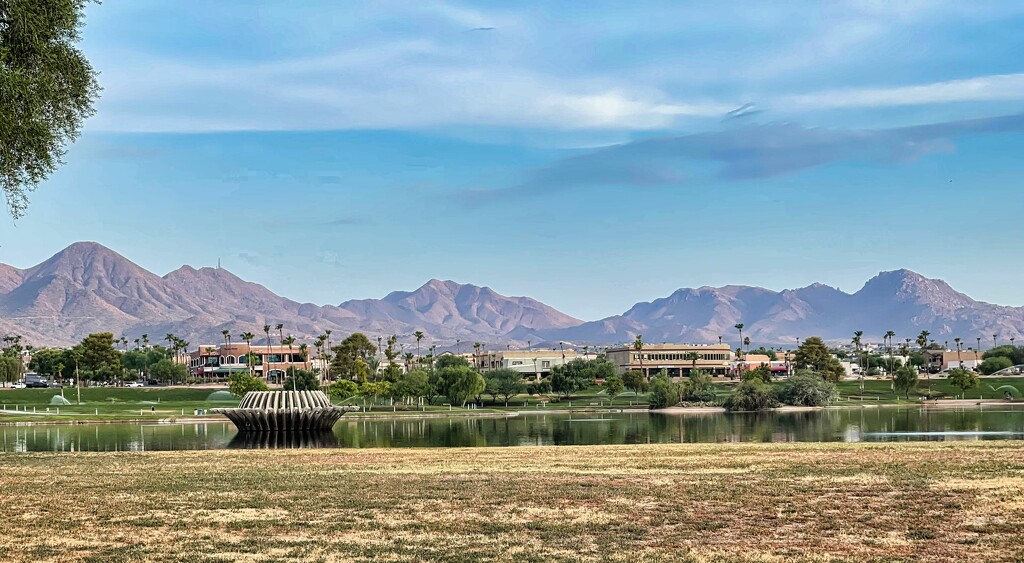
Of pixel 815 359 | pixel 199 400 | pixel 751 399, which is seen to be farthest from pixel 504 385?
pixel 815 359

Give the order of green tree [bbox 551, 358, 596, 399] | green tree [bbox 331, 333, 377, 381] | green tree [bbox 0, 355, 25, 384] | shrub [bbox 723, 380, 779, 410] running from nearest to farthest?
1. shrub [bbox 723, 380, 779, 410]
2. green tree [bbox 551, 358, 596, 399]
3. green tree [bbox 331, 333, 377, 381]
4. green tree [bbox 0, 355, 25, 384]

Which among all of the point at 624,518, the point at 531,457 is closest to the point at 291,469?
the point at 531,457

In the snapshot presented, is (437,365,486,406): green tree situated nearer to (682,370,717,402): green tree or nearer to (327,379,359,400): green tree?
(327,379,359,400): green tree

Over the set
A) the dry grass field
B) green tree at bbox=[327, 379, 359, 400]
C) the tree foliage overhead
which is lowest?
green tree at bbox=[327, 379, 359, 400]

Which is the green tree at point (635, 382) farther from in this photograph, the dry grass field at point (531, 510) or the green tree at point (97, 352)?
the dry grass field at point (531, 510)

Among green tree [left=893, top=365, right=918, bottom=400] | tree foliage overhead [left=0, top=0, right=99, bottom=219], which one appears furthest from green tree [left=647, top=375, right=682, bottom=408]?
tree foliage overhead [left=0, top=0, right=99, bottom=219]

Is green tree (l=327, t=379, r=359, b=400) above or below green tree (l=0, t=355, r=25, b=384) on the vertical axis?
below

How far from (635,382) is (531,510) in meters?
144

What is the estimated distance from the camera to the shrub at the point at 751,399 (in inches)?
4788

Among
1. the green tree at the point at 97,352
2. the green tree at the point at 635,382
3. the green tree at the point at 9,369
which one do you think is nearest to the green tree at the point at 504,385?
the green tree at the point at 635,382

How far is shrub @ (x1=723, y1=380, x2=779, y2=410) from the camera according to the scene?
399ft

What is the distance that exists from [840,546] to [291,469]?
18199mm

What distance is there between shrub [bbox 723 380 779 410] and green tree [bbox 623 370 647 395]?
37.2m

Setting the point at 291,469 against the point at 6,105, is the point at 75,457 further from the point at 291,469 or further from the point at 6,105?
the point at 6,105
